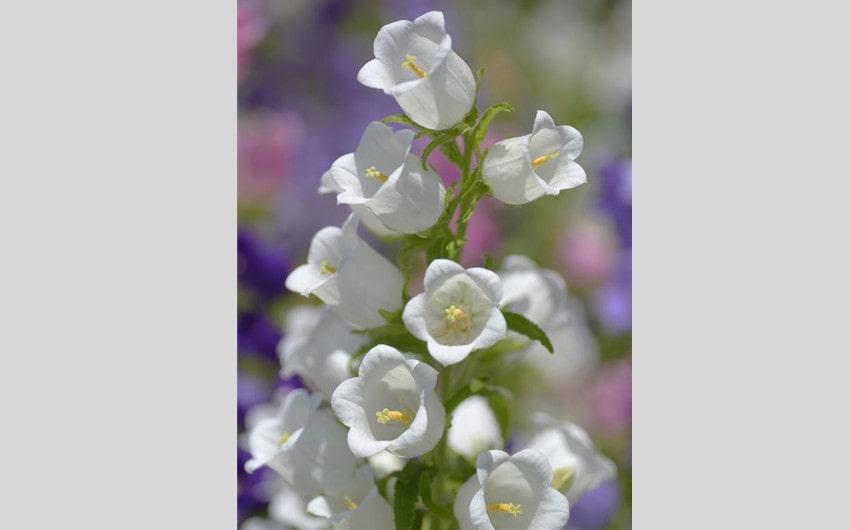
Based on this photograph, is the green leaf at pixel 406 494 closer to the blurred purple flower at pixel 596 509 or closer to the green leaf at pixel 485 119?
the green leaf at pixel 485 119

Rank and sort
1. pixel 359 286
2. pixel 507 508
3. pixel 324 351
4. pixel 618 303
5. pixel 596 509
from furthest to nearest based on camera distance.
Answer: pixel 618 303, pixel 596 509, pixel 324 351, pixel 359 286, pixel 507 508

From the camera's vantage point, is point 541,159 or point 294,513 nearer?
point 541,159

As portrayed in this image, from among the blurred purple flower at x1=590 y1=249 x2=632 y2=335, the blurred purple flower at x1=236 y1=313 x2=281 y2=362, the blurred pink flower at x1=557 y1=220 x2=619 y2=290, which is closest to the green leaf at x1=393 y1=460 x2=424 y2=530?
the blurred purple flower at x1=236 y1=313 x2=281 y2=362

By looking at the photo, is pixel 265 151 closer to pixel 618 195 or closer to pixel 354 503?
pixel 618 195

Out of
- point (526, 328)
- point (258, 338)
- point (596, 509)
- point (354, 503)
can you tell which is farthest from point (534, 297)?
point (596, 509)

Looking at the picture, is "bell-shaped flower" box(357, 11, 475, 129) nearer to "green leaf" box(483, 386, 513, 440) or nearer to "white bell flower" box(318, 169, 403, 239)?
"white bell flower" box(318, 169, 403, 239)

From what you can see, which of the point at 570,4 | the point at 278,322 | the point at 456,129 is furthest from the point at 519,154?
the point at 570,4

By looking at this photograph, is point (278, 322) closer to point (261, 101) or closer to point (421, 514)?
point (421, 514)
